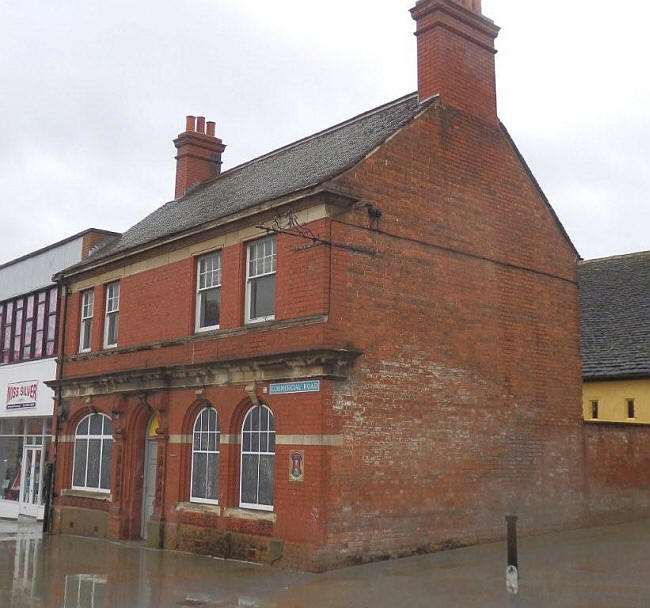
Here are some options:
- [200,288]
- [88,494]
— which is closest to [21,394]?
[88,494]

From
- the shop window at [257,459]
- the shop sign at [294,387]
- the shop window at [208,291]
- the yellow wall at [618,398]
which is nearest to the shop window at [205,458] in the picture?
the shop window at [257,459]

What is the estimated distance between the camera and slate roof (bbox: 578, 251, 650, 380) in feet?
72.5

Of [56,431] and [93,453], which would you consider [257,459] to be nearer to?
[93,453]

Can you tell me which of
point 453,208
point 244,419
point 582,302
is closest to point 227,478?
point 244,419

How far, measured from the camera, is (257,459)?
1505cm

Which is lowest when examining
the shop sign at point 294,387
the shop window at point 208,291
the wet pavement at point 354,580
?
the wet pavement at point 354,580

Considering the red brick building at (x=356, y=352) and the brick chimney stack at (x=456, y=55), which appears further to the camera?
the brick chimney stack at (x=456, y=55)

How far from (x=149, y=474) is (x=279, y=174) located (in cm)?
754

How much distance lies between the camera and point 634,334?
2309cm

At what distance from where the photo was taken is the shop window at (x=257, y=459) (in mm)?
14711

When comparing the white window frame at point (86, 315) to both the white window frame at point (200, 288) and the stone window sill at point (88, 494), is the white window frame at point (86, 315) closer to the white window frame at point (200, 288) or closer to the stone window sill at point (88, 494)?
the stone window sill at point (88, 494)

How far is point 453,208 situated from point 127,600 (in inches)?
377

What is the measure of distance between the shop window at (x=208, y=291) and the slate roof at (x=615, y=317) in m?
11.3

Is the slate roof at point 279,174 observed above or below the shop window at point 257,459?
above
